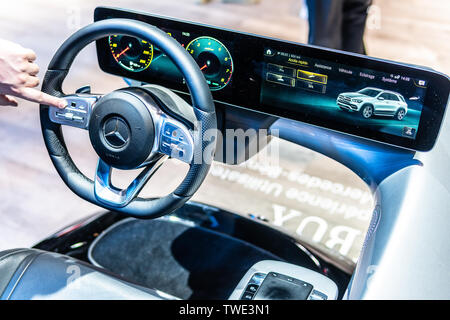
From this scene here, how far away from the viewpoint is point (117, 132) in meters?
0.98

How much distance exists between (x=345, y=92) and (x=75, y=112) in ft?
1.82

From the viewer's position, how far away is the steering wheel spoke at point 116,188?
3.32 feet

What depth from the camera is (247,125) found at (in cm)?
121

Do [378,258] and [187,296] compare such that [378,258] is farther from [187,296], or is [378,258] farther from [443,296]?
[187,296]

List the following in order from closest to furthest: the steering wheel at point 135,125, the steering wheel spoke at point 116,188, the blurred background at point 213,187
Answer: the steering wheel at point 135,125, the steering wheel spoke at point 116,188, the blurred background at point 213,187

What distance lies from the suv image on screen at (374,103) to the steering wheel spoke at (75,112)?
1.69 feet

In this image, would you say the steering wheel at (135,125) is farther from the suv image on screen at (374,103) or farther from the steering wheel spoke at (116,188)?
the suv image on screen at (374,103)

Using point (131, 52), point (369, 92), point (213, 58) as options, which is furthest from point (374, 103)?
point (131, 52)

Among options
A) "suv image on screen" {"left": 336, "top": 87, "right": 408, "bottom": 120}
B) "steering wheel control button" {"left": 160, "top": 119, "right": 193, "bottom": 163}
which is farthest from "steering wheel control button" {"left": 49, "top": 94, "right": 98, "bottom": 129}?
"suv image on screen" {"left": 336, "top": 87, "right": 408, "bottom": 120}

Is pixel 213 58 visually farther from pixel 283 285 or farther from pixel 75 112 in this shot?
pixel 283 285

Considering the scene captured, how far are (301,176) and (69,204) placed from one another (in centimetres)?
103

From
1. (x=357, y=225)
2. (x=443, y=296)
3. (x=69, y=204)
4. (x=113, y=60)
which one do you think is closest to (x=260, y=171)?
(x=357, y=225)

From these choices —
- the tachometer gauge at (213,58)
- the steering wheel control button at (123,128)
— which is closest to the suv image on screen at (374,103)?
the tachometer gauge at (213,58)

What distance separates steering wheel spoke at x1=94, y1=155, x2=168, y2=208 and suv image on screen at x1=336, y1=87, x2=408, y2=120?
394 mm
